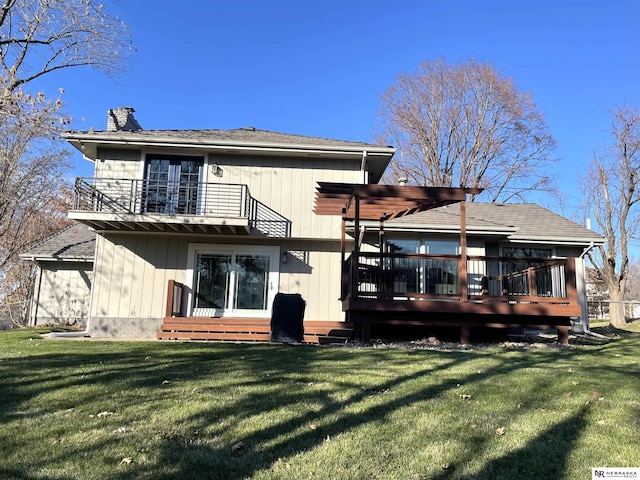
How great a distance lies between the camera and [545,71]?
2045 cm

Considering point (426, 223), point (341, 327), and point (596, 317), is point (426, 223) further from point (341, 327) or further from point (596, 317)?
point (596, 317)

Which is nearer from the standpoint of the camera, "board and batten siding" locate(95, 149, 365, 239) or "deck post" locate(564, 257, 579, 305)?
"deck post" locate(564, 257, 579, 305)

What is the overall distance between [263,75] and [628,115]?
18744mm

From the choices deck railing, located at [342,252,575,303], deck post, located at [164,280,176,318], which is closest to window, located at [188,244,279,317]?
deck post, located at [164,280,176,318]

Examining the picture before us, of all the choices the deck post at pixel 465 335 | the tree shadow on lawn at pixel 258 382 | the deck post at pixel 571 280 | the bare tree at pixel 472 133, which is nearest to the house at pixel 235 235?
the deck post at pixel 571 280

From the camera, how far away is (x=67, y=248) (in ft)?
55.1

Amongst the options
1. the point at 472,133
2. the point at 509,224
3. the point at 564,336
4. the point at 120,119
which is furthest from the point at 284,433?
the point at 472,133

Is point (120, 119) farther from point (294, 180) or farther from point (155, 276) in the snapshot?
point (294, 180)

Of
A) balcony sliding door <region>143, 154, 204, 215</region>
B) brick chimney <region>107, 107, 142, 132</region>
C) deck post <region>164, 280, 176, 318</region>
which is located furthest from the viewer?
brick chimney <region>107, 107, 142, 132</region>

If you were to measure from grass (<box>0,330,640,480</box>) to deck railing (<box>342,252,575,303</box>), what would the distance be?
3.31m

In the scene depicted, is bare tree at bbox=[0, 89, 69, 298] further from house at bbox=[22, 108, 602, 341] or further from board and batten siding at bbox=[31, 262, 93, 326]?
board and batten siding at bbox=[31, 262, 93, 326]

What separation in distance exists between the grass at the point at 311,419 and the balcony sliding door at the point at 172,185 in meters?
6.53

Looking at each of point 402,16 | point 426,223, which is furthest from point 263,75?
point 426,223

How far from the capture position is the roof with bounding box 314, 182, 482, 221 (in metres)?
9.20
